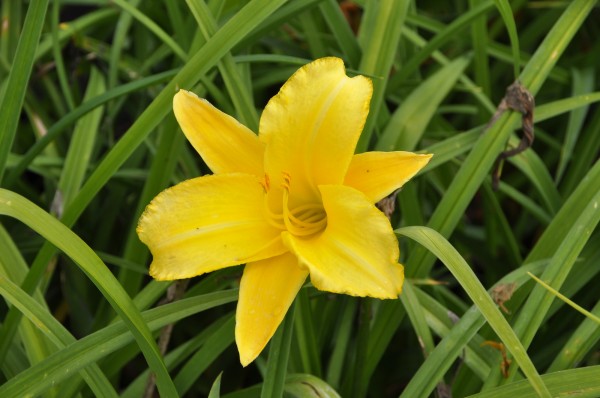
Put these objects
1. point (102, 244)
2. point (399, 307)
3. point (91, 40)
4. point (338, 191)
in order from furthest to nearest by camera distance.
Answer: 1. point (91, 40)
2. point (102, 244)
3. point (399, 307)
4. point (338, 191)

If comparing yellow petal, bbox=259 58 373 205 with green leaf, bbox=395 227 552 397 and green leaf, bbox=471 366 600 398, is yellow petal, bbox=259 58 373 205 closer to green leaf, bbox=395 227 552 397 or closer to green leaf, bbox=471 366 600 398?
green leaf, bbox=395 227 552 397

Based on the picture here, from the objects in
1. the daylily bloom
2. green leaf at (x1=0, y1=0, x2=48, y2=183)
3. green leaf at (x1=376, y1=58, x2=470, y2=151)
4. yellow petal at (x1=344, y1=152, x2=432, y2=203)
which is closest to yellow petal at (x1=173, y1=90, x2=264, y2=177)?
the daylily bloom

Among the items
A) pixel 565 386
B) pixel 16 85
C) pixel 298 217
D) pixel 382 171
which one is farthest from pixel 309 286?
pixel 16 85

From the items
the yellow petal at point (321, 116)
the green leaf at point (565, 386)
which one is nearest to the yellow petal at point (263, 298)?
the yellow petal at point (321, 116)

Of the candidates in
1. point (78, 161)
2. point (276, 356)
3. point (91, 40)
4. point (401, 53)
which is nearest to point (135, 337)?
point (276, 356)

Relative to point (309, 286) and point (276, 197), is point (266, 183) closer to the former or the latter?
point (276, 197)

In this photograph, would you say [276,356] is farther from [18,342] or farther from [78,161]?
[78,161]
